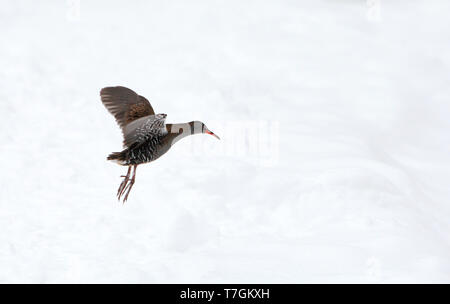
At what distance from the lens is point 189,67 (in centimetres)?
710

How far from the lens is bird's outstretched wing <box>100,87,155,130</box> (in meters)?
4.09

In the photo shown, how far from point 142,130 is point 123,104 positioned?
1.54 feet

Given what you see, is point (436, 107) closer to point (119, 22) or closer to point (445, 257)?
point (445, 257)

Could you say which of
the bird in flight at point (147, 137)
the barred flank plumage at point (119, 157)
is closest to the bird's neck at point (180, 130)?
the bird in flight at point (147, 137)

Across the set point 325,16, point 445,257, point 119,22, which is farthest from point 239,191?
point 325,16

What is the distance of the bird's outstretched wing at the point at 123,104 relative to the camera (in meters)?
4.09

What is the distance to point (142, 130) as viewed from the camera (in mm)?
3711

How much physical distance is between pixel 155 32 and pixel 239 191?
364 cm

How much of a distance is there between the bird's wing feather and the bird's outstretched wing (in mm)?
334

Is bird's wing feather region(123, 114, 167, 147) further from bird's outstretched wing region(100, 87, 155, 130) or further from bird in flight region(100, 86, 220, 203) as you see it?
bird's outstretched wing region(100, 87, 155, 130)

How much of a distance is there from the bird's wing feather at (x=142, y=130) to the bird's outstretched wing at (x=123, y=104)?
334mm

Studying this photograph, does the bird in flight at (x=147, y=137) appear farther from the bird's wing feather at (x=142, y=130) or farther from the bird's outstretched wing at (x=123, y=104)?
the bird's outstretched wing at (x=123, y=104)

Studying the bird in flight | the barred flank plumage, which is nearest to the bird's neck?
the bird in flight

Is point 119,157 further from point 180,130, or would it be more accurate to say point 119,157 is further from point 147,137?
point 180,130
